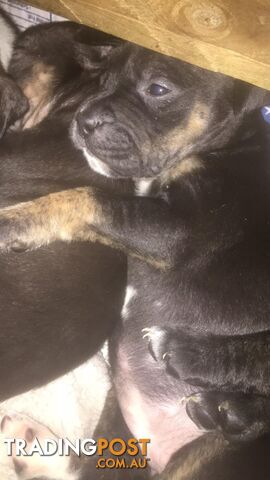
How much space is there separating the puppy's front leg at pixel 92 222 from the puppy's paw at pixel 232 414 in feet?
1.92

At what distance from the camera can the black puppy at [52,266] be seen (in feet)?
7.06

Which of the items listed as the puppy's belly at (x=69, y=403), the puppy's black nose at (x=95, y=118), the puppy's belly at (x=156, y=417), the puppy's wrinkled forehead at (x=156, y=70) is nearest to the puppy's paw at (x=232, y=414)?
the puppy's belly at (x=156, y=417)

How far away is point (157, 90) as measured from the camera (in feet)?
7.23

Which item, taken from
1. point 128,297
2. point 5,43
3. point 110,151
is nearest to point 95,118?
point 110,151

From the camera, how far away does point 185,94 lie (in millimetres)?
2223

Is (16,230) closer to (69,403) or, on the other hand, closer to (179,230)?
(179,230)

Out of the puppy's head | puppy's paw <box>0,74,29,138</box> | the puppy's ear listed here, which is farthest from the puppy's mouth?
the puppy's ear

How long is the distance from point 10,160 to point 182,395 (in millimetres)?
1183

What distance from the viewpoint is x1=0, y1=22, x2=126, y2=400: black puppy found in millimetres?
2152

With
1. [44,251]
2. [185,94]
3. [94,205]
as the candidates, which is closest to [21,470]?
[44,251]

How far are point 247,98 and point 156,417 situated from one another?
4.39 ft

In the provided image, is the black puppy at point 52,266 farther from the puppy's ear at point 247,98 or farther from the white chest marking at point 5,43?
the puppy's ear at point 247,98

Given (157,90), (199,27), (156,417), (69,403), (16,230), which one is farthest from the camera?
(69,403)

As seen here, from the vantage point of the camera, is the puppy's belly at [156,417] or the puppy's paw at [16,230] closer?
the puppy's paw at [16,230]
